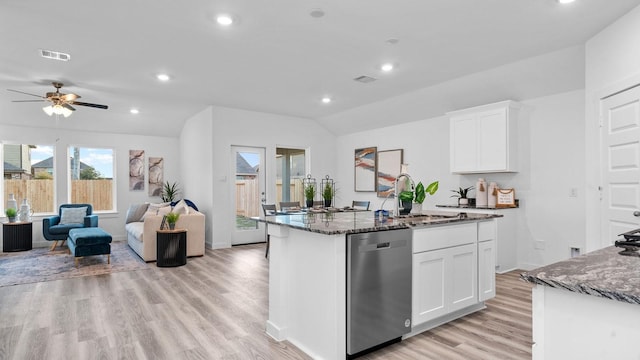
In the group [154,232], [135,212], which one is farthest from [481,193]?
[135,212]

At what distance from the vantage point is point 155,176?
26.8ft

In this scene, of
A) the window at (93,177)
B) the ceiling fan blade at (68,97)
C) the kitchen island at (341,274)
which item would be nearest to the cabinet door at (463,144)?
the kitchen island at (341,274)

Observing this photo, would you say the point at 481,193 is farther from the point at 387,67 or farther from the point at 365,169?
the point at 365,169

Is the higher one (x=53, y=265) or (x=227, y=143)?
(x=227, y=143)

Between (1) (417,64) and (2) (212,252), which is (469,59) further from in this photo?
(2) (212,252)

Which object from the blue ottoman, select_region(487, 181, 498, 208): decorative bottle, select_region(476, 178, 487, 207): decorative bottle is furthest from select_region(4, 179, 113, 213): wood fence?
select_region(487, 181, 498, 208): decorative bottle

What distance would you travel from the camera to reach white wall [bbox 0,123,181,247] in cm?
697

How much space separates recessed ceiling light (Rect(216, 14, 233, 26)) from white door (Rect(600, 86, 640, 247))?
3.55 m

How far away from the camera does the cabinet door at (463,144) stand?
5.23 metres

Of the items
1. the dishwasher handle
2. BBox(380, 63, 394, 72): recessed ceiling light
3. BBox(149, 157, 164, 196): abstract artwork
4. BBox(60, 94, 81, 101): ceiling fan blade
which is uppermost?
BBox(380, 63, 394, 72): recessed ceiling light

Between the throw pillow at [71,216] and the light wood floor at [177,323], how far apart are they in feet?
9.15

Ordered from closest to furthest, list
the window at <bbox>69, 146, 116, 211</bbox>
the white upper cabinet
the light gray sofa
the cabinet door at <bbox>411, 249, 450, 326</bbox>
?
the cabinet door at <bbox>411, 249, 450, 326</bbox>, the white upper cabinet, the light gray sofa, the window at <bbox>69, 146, 116, 211</bbox>

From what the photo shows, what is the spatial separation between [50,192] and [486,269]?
8114 millimetres

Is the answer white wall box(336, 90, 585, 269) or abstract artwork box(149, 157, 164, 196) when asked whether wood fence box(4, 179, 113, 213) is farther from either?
white wall box(336, 90, 585, 269)
